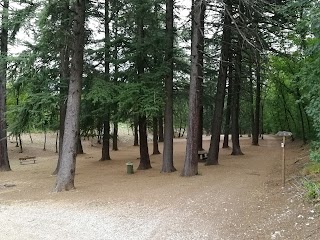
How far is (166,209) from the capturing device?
7.70m

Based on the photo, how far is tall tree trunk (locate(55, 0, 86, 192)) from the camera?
35.1 ft

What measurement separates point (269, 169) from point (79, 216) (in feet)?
27.0

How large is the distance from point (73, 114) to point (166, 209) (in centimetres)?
485

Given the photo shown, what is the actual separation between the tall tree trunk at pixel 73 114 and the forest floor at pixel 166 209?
573 mm

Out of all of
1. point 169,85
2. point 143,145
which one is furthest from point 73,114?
point 143,145

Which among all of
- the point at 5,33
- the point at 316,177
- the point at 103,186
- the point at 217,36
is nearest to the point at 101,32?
the point at 5,33

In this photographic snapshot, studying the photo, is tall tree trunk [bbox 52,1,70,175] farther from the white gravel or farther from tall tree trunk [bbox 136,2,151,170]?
the white gravel

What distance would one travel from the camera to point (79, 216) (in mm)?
7559

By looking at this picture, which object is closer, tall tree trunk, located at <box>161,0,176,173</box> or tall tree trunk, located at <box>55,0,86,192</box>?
tall tree trunk, located at <box>55,0,86,192</box>

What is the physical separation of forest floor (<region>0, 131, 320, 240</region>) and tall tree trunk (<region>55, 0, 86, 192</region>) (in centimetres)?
57

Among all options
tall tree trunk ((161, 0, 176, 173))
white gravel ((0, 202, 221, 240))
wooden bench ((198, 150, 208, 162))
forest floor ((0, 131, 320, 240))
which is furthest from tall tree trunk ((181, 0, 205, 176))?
wooden bench ((198, 150, 208, 162))

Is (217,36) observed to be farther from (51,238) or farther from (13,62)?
(51,238)

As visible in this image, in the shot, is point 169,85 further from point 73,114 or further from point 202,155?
point 202,155

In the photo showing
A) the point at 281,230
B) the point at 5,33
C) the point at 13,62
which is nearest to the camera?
the point at 281,230
